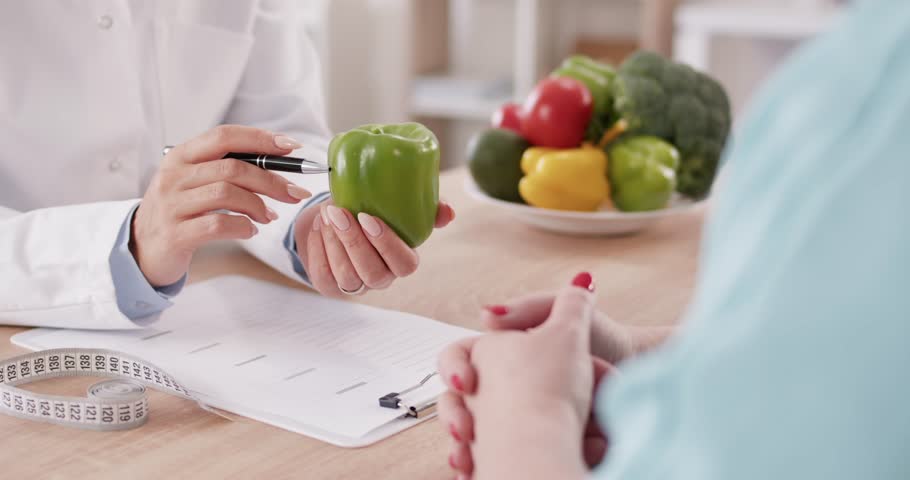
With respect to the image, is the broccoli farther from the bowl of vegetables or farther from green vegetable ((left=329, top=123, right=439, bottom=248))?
green vegetable ((left=329, top=123, right=439, bottom=248))

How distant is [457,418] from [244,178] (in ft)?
1.57

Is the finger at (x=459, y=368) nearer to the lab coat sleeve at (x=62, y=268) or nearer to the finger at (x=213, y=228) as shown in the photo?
the finger at (x=213, y=228)

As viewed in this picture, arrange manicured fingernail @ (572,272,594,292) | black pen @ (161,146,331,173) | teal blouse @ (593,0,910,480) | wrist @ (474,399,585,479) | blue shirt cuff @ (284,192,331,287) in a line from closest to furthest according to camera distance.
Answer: teal blouse @ (593,0,910,480)
wrist @ (474,399,585,479)
manicured fingernail @ (572,272,594,292)
black pen @ (161,146,331,173)
blue shirt cuff @ (284,192,331,287)

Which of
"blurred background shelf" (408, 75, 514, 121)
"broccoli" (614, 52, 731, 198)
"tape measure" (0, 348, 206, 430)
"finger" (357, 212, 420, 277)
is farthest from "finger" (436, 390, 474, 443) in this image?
"blurred background shelf" (408, 75, 514, 121)

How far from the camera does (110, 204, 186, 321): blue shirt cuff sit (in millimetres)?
1223

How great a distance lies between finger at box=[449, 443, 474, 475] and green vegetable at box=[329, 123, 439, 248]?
1.50 feet

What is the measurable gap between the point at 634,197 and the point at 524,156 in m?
0.19

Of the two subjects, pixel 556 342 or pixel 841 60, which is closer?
pixel 841 60

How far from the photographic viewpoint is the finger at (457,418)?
791 millimetres

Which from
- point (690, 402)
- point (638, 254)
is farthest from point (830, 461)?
point (638, 254)

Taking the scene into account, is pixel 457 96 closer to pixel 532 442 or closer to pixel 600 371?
pixel 600 371

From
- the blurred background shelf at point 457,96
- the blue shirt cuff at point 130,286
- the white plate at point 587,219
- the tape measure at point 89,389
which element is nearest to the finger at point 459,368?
the tape measure at point 89,389

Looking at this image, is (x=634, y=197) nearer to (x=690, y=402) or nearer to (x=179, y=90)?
(x=179, y=90)

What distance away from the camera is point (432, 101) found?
3943mm
